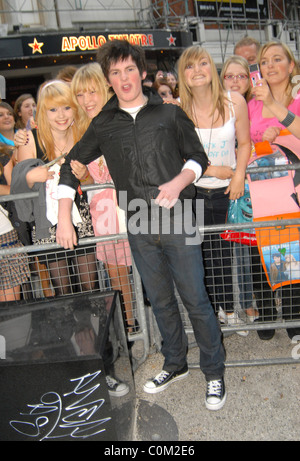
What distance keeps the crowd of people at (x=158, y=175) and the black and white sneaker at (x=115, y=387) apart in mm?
602

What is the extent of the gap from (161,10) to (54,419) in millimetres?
13756

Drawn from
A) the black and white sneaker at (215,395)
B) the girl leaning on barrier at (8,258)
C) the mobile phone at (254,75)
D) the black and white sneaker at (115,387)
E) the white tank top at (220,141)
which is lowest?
the black and white sneaker at (215,395)

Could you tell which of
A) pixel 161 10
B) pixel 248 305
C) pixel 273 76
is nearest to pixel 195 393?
pixel 248 305

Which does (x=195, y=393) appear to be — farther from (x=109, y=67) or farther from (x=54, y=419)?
(x=109, y=67)

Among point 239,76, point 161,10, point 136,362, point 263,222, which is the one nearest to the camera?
point 263,222

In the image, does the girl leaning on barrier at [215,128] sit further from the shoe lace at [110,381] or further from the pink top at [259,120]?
the shoe lace at [110,381]

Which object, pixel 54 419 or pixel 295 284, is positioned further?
pixel 295 284

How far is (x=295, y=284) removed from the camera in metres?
2.98

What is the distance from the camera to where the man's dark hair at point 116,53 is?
2.24 metres

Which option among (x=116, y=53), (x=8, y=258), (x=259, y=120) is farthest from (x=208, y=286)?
(x=116, y=53)

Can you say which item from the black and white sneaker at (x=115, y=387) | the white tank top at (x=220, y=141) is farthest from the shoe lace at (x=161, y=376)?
the white tank top at (x=220, y=141)

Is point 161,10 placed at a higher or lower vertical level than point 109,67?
Answer: higher

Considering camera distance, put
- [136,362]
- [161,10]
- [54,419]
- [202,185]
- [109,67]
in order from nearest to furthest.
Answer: [54,419] < [109,67] < [202,185] < [136,362] < [161,10]
